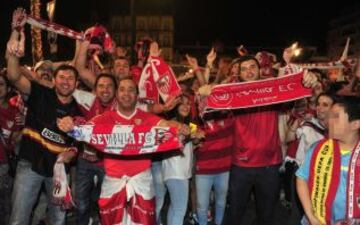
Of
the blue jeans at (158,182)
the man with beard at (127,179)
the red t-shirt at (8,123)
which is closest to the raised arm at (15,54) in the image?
the man with beard at (127,179)

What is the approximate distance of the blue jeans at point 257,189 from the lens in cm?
582

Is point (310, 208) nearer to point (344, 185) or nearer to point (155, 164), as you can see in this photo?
point (344, 185)

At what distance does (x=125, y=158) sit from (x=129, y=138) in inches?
9.9

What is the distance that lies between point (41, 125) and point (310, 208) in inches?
120

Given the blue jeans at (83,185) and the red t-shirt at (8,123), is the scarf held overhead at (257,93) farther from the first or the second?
the red t-shirt at (8,123)

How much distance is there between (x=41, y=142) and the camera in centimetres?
552

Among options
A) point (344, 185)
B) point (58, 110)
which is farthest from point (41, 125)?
point (344, 185)

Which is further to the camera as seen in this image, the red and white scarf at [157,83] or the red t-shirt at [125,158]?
the red and white scarf at [157,83]

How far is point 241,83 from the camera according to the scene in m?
5.89

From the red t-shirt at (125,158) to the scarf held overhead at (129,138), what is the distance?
8 cm

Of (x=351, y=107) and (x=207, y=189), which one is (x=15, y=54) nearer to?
(x=207, y=189)

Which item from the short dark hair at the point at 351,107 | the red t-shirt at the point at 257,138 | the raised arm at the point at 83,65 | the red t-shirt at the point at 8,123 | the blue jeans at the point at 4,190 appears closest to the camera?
the short dark hair at the point at 351,107

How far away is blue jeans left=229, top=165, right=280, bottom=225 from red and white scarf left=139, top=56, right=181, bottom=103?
132cm

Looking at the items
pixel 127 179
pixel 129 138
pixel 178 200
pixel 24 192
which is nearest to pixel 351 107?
pixel 129 138
